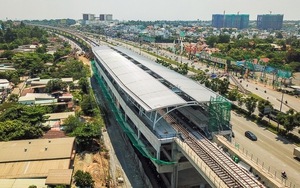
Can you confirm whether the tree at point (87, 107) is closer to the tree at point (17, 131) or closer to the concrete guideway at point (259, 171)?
the tree at point (17, 131)

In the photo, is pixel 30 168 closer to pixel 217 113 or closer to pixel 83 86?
pixel 217 113

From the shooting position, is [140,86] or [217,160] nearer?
[217,160]

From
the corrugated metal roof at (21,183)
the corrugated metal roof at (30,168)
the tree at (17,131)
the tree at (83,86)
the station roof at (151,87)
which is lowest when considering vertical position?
the corrugated metal roof at (21,183)

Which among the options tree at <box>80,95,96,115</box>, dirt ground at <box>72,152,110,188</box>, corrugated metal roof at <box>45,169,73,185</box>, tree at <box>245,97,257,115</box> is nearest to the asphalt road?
tree at <box>245,97,257,115</box>

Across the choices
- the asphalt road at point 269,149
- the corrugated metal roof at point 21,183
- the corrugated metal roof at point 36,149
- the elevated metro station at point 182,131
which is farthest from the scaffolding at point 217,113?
the corrugated metal roof at point 21,183

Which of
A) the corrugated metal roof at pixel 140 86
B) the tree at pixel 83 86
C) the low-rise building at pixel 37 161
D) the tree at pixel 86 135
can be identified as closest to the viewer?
the low-rise building at pixel 37 161

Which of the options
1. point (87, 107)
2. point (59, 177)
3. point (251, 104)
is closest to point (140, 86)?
point (87, 107)

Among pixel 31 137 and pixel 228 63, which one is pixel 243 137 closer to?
→ pixel 31 137
